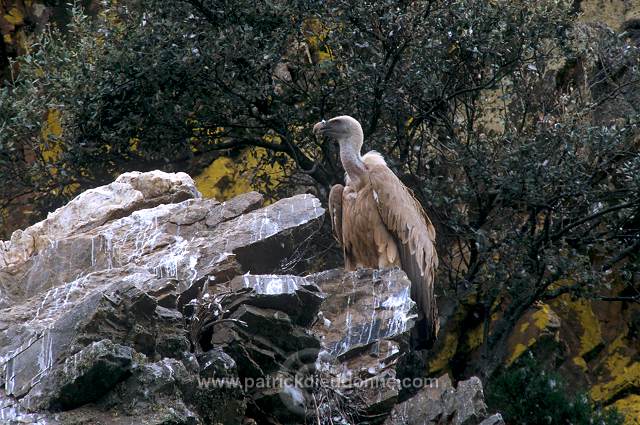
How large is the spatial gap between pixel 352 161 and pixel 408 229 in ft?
2.91

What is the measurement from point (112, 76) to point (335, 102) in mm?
2634

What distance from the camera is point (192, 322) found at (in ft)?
29.3

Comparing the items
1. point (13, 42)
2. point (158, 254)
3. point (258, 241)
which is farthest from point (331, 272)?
point (13, 42)

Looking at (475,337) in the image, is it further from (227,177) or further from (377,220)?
(377,220)

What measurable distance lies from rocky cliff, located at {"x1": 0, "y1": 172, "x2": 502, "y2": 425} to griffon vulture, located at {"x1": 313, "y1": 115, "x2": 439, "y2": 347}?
1211mm

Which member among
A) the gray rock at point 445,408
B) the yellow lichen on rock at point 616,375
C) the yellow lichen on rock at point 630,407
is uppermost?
the gray rock at point 445,408

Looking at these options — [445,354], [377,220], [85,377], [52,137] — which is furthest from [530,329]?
[85,377]

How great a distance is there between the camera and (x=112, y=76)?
13531mm

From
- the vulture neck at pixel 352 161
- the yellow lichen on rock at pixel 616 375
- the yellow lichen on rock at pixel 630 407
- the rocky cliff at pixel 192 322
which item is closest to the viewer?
the rocky cliff at pixel 192 322

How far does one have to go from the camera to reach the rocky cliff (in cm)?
782

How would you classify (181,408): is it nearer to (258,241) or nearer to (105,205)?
(258,241)

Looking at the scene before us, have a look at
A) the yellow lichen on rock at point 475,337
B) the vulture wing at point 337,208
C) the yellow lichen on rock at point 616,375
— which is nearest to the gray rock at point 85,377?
the vulture wing at point 337,208

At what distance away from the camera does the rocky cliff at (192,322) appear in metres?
7.82

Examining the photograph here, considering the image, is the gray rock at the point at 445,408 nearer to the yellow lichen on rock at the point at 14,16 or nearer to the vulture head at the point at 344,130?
the vulture head at the point at 344,130
